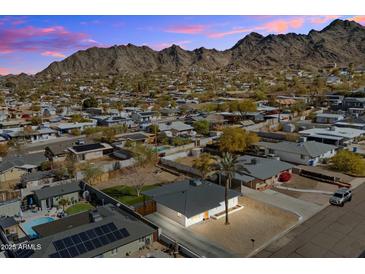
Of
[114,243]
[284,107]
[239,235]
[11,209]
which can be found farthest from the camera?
[284,107]

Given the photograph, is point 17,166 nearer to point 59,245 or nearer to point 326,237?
point 59,245

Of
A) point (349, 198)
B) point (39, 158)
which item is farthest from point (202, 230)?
point (39, 158)

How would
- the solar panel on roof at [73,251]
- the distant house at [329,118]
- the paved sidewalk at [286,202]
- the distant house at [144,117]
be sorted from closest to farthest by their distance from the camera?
the solar panel on roof at [73,251], the paved sidewalk at [286,202], the distant house at [329,118], the distant house at [144,117]

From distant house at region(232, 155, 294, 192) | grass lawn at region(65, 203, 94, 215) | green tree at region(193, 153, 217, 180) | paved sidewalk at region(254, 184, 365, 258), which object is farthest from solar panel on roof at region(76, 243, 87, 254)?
green tree at region(193, 153, 217, 180)

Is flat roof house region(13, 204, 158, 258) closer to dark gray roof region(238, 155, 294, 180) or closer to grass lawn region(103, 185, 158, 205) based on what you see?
grass lawn region(103, 185, 158, 205)

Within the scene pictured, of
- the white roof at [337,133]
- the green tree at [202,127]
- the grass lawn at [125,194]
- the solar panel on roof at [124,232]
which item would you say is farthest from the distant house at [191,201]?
the green tree at [202,127]

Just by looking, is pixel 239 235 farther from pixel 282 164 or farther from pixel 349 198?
pixel 282 164

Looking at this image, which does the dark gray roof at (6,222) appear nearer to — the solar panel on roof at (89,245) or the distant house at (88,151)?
the solar panel on roof at (89,245)

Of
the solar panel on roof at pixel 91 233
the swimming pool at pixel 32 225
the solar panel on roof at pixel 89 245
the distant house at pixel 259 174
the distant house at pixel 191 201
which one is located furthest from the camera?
the distant house at pixel 259 174
